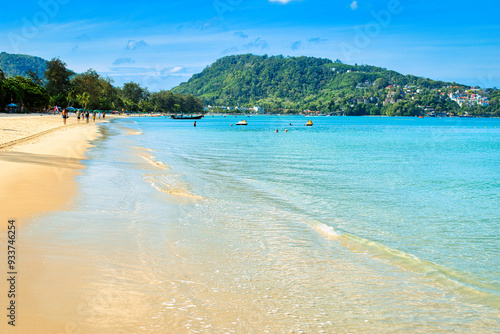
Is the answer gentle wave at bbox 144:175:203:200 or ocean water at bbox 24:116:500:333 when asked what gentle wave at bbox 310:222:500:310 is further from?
gentle wave at bbox 144:175:203:200

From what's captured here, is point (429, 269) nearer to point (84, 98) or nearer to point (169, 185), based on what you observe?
point (169, 185)

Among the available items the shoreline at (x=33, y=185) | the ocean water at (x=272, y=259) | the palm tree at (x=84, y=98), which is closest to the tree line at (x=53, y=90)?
the palm tree at (x=84, y=98)

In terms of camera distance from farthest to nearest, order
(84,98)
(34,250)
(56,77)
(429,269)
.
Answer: (84,98)
(56,77)
(429,269)
(34,250)

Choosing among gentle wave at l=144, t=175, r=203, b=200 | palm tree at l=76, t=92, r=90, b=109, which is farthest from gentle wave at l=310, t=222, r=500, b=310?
palm tree at l=76, t=92, r=90, b=109

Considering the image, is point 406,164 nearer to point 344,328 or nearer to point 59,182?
point 59,182

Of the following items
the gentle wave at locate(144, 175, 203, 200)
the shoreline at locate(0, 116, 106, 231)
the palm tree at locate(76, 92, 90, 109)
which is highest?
the palm tree at locate(76, 92, 90, 109)

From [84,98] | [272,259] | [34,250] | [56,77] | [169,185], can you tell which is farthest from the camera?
[84,98]

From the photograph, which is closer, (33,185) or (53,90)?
(33,185)

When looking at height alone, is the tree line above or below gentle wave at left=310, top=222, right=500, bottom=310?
above

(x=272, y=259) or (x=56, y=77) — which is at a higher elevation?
(x=56, y=77)

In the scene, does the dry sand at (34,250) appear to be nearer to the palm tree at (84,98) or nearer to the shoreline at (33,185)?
the shoreline at (33,185)

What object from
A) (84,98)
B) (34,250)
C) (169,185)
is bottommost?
(169,185)

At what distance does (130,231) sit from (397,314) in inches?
235

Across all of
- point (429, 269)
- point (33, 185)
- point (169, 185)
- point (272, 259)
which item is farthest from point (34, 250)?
point (169, 185)
